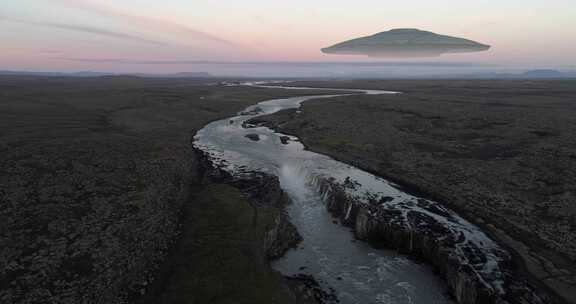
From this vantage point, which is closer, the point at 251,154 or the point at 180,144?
the point at 251,154

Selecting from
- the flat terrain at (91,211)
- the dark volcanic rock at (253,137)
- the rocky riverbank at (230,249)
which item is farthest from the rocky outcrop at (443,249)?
the dark volcanic rock at (253,137)

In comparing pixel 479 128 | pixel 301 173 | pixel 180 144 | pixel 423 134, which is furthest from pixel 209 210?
pixel 479 128

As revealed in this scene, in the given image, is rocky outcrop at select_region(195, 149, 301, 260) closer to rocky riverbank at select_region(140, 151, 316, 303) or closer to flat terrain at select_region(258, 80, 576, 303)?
rocky riverbank at select_region(140, 151, 316, 303)

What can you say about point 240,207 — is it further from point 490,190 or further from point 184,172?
point 490,190

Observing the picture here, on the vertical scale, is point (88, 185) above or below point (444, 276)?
above

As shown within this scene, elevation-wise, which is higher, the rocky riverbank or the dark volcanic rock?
the dark volcanic rock

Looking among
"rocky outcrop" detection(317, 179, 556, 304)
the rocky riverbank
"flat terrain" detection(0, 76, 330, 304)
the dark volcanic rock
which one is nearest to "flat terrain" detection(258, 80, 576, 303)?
"rocky outcrop" detection(317, 179, 556, 304)
